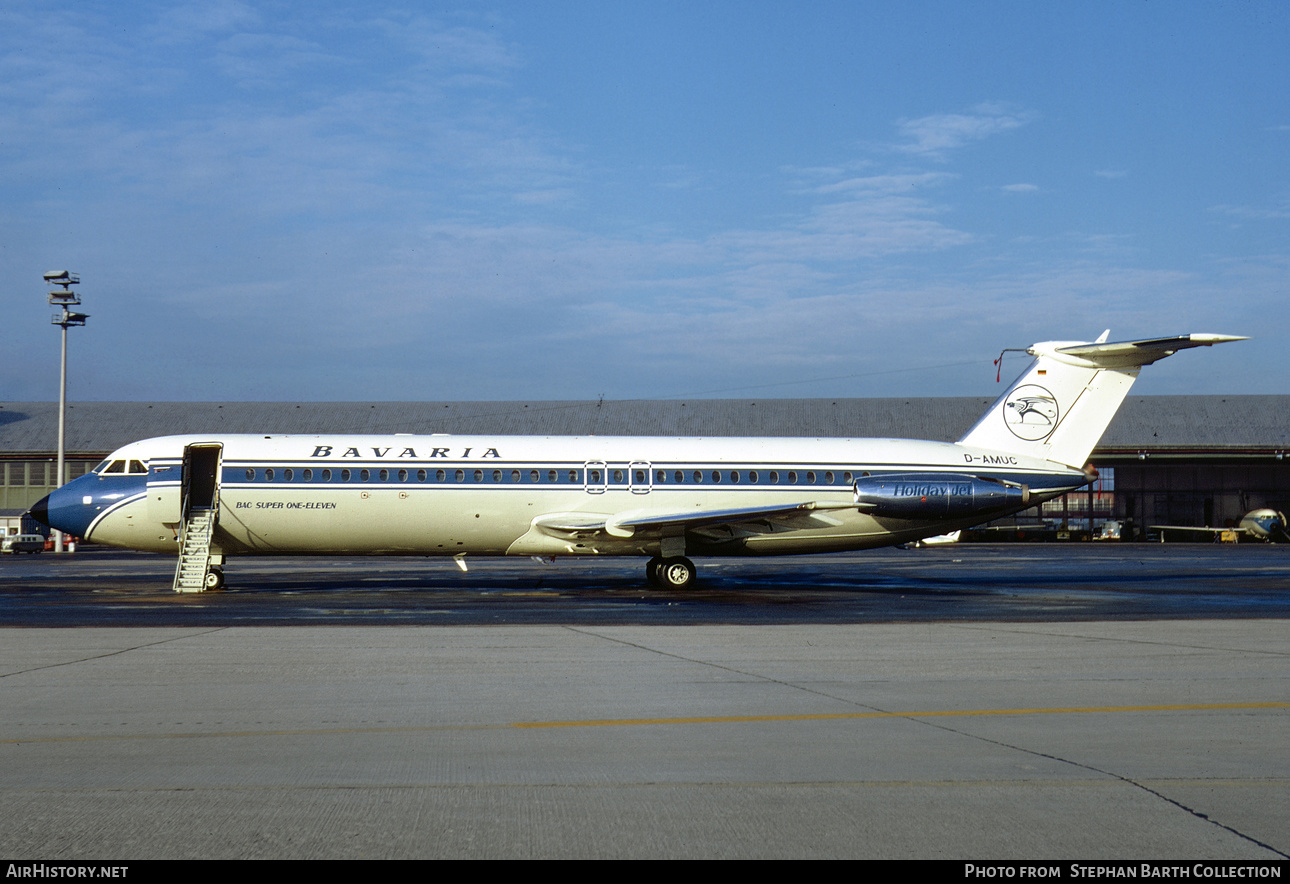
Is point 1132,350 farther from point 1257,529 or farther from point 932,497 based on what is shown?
point 1257,529

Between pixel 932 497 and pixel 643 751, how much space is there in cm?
1830

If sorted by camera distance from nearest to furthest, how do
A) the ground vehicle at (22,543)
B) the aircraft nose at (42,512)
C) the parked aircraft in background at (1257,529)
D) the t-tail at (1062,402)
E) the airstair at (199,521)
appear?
the airstair at (199,521)
the aircraft nose at (42,512)
the t-tail at (1062,402)
the ground vehicle at (22,543)
the parked aircraft in background at (1257,529)

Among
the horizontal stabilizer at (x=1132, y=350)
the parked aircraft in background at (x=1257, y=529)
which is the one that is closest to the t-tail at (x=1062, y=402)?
the horizontal stabilizer at (x=1132, y=350)

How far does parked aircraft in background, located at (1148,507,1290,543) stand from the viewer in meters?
59.5

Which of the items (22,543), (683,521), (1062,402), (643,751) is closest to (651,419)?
(22,543)

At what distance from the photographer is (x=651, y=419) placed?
67.2m

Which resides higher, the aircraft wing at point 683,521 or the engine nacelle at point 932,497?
the engine nacelle at point 932,497

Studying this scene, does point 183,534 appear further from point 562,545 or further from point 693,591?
point 693,591

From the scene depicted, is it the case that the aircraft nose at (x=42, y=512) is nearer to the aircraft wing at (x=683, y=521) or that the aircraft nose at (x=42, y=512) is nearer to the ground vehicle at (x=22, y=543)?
the aircraft wing at (x=683, y=521)

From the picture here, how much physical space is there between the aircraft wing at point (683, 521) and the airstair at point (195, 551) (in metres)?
7.11

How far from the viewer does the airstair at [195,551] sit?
22.9 m

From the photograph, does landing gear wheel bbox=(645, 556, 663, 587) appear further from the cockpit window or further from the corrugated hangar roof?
the corrugated hangar roof

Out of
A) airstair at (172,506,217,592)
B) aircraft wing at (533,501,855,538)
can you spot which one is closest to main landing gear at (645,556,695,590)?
aircraft wing at (533,501,855,538)
